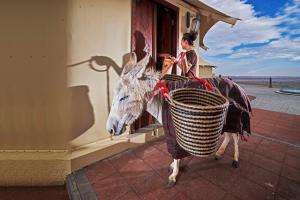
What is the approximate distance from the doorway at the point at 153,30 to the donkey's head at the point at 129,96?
1.07 metres

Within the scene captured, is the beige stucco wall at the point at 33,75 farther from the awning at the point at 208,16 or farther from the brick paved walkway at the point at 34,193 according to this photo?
the awning at the point at 208,16

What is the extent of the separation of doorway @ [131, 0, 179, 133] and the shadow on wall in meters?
0.66

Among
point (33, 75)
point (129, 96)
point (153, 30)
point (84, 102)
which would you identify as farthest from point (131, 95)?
point (153, 30)

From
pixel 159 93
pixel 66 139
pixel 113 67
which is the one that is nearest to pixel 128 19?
pixel 113 67

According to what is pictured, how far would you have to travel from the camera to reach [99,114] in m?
2.82

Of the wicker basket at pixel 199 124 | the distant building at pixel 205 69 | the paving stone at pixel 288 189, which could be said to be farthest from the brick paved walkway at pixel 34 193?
the distant building at pixel 205 69

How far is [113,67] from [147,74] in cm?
107

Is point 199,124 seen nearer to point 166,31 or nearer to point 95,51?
point 95,51

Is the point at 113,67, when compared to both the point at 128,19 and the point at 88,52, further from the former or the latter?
the point at 128,19

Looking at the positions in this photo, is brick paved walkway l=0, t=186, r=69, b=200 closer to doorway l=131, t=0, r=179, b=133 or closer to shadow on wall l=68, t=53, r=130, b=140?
shadow on wall l=68, t=53, r=130, b=140

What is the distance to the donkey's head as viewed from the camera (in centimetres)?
190

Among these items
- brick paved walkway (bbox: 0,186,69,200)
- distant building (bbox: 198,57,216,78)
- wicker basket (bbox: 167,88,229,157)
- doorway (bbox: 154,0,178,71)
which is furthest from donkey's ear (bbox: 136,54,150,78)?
distant building (bbox: 198,57,216,78)

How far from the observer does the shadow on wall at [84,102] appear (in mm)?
2493

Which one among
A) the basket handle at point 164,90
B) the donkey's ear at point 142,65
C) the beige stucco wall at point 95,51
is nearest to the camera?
the basket handle at point 164,90
